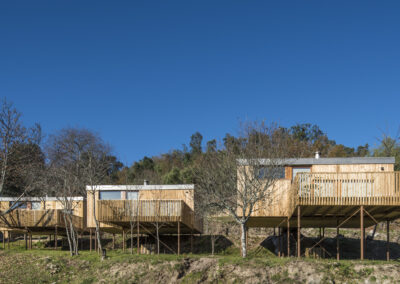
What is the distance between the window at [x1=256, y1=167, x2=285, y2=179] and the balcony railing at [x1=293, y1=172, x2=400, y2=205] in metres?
3.21

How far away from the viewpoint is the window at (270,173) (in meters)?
24.1

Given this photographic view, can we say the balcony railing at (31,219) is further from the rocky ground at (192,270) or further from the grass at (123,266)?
the rocky ground at (192,270)

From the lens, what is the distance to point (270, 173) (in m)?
24.1

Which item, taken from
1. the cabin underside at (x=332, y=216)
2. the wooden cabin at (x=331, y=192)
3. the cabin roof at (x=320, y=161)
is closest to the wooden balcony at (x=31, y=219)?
the cabin underside at (x=332, y=216)

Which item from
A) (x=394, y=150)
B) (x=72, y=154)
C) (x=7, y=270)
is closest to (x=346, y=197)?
(x=7, y=270)

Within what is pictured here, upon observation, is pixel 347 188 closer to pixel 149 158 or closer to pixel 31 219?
pixel 31 219

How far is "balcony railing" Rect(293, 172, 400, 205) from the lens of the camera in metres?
20.7

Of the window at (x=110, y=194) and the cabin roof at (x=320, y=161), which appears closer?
the cabin roof at (x=320, y=161)

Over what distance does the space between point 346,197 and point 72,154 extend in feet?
143

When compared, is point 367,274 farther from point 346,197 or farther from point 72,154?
point 72,154

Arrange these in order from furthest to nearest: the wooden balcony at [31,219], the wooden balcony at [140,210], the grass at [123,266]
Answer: the wooden balcony at [31,219], the wooden balcony at [140,210], the grass at [123,266]

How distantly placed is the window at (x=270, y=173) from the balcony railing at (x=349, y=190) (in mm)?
3206

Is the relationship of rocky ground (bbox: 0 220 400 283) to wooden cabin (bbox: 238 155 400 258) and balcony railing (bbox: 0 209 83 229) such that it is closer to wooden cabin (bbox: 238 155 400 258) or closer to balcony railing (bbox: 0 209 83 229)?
wooden cabin (bbox: 238 155 400 258)

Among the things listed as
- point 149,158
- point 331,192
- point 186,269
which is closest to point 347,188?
point 331,192
